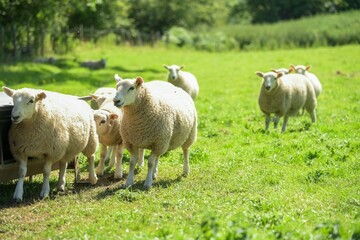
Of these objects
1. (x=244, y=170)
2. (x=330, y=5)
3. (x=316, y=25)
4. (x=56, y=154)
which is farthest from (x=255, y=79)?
(x=330, y=5)

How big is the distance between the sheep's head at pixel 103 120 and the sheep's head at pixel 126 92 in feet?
3.35

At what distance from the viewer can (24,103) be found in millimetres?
7949

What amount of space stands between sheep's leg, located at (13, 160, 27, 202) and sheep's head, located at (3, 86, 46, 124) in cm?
70

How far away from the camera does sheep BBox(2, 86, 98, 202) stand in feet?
26.5

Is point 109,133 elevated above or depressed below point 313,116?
above

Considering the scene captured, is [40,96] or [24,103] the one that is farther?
[40,96]

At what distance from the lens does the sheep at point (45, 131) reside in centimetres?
806

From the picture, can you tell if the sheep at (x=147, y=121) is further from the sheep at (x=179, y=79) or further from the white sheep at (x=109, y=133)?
the sheep at (x=179, y=79)

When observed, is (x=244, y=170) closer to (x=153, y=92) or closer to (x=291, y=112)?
(x=153, y=92)

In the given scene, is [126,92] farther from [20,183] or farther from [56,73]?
[56,73]

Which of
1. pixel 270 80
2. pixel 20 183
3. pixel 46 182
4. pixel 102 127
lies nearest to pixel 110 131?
pixel 102 127

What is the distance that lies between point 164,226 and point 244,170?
3.48 m

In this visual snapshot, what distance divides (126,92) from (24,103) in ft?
5.12

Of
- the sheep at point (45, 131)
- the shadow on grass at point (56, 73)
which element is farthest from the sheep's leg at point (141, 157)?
the shadow on grass at point (56, 73)
